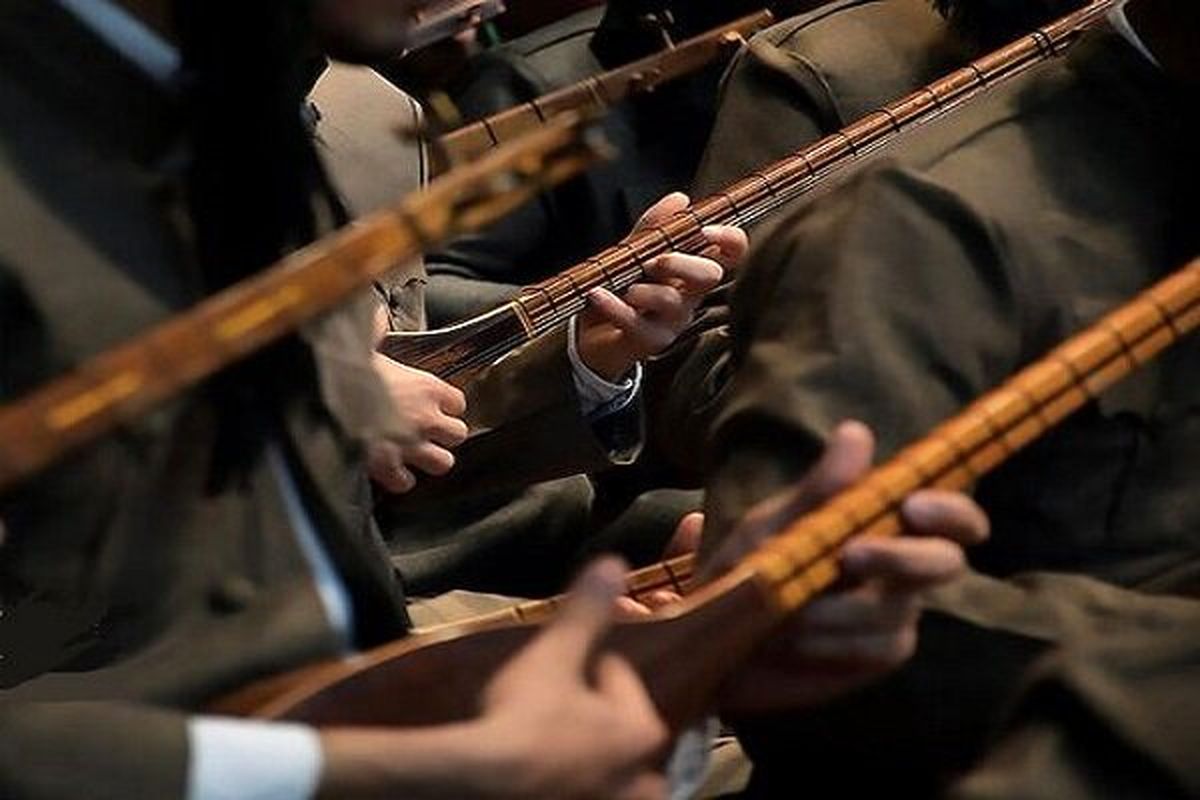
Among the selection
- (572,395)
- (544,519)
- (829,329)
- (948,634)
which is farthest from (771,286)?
(544,519)

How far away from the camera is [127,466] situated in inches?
25.5

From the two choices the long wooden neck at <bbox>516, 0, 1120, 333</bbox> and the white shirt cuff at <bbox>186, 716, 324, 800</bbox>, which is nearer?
the white shirt cuff at <bbox>186, 716, 324, 800</bbox>

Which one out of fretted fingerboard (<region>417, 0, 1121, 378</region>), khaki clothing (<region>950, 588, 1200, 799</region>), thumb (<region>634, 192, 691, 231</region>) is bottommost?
khaki clothing (<region>950, 588, 1200, 799</region>)

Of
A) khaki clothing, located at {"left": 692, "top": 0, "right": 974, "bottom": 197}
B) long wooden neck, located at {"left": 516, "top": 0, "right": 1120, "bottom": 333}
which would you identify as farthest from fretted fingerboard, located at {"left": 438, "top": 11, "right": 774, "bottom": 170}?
khaki clothing, located at {"left": 692, "top": 0, "right": 974, "bottom": 197}

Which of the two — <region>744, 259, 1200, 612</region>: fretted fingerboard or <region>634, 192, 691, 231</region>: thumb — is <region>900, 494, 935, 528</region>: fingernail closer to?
<region>744, 259, 1200, 612</region>: fretted fingerboard

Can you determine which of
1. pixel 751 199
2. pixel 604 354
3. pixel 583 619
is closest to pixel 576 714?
pixel 583 619

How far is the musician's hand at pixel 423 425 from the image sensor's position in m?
1.05

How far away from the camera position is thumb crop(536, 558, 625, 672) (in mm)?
633

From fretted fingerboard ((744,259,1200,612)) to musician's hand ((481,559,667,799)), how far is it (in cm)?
6

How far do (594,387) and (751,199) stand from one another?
0.17m

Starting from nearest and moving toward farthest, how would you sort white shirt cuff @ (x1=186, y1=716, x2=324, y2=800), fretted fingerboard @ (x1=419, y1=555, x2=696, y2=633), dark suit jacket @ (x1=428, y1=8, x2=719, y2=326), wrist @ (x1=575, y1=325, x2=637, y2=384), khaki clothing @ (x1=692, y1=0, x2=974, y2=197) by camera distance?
1. white shirt cuff @ (x1=186, y1=716, x2=324, y2=800)
2. fretted fingerboard @ (x1=419, y1=555, x2=696, y2=633)
3. wrist @ (x1=575, y1=325, x2=637, y2=384)
4. khaki clothing @ (x1=692, y1=0, x2=974, y2=197)
5. dark suit jacket @ (x1=428, y1=8, x2=719, y2=326)

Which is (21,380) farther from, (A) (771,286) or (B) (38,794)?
(A) (771,286)

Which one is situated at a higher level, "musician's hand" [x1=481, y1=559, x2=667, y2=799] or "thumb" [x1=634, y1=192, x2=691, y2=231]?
"thumb" [x1=634, y1=192, x2=691, y2=231]

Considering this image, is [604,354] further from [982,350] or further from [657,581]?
[982,350]
